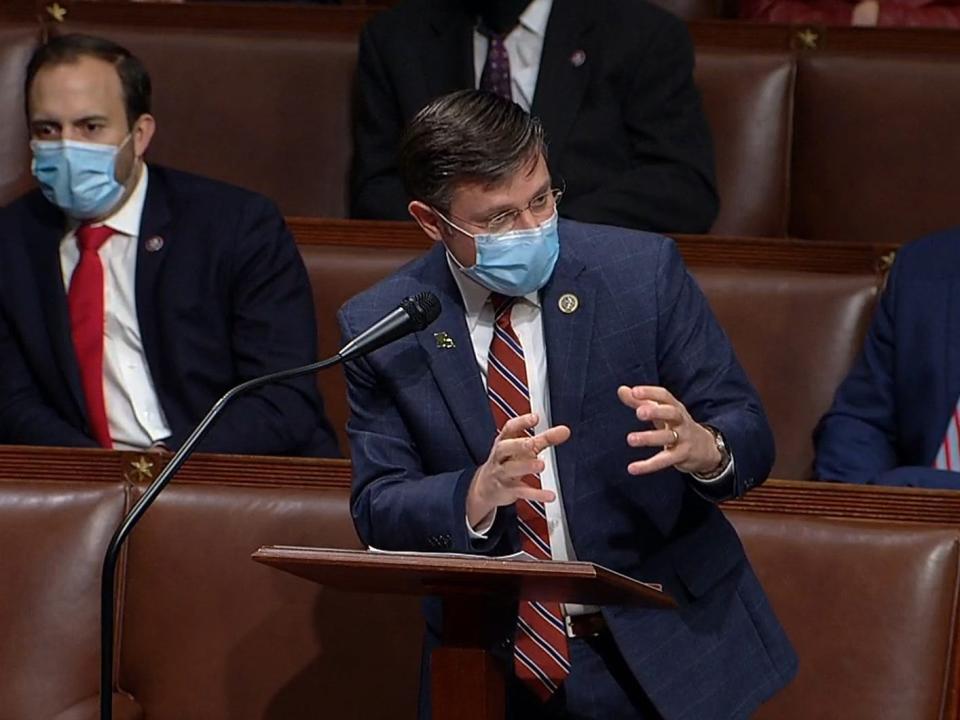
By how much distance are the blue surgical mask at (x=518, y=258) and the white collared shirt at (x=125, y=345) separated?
512 millimetres

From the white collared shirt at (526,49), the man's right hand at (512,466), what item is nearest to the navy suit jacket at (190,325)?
the white collared shirt at (526,49)

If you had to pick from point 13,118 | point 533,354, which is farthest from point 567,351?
point 13,118

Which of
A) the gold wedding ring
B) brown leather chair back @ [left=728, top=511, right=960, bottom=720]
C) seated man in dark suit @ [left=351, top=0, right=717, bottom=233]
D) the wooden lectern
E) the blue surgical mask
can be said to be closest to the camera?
the wooden lectern

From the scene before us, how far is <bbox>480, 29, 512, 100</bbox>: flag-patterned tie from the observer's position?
1616 millimetres

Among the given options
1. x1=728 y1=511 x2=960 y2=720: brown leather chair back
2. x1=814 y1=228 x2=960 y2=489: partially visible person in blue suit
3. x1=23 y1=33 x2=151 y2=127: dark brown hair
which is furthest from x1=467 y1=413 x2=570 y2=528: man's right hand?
x1=23 y1=33 x2=151 y2=127: dark brown hair

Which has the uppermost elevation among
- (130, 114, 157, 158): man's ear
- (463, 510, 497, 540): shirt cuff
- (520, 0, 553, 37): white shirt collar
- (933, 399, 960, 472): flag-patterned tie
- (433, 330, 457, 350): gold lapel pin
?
(520, 0, 553, 37): white shirt collar

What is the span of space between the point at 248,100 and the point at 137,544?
65cm

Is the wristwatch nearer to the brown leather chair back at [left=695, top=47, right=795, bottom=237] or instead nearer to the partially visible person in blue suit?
the partially visible person in blue suit

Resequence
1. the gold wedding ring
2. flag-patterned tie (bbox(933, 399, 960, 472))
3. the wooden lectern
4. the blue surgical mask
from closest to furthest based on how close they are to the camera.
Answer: the wooden lectern
the gold wedding ring
the blue surgical mask
flag-patterned tie (bbox(933, 399, 960, 472))

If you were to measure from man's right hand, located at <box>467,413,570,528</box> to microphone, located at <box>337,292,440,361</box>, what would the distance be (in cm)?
8

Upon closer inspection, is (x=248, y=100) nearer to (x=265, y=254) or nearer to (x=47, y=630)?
(x=265, y=254)

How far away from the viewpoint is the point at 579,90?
1.59 m

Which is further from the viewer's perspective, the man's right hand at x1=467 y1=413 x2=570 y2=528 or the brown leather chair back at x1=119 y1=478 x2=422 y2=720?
the brown leather chair back at x1=119 y1=478 x2=422 y2=720

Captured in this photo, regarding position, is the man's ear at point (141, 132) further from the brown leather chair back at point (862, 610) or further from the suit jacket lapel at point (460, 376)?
the brown leather chair back at point (862, 610)
